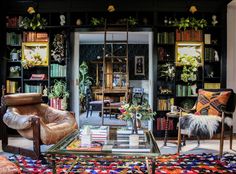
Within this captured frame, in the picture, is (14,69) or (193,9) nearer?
(193,9)

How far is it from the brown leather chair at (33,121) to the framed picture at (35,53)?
1.43 meters

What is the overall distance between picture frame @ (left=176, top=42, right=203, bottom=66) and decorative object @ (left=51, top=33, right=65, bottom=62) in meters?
2.32

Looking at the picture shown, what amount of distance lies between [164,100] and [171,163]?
224cm

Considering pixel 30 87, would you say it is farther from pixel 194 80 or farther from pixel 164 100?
pixel 194 80

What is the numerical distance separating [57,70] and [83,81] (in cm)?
494

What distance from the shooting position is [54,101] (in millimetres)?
5996

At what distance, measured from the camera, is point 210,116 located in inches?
175

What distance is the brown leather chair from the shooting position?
154 inches

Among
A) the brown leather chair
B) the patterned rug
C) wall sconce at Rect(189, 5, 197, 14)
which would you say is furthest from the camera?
wall sconce at Rect(189, 5, 197, 14)

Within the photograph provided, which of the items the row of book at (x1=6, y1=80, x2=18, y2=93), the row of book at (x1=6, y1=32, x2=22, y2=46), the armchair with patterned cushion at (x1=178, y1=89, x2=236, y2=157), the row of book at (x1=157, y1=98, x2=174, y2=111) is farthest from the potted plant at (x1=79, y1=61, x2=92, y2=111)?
the armchair with patterned cushion at (x1=178, y1=89, x2=236, y2=157)

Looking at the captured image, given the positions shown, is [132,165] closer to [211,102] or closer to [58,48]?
[211,102]

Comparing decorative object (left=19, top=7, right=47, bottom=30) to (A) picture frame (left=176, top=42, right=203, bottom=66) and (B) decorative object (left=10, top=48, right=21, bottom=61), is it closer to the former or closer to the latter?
(B) decorative object (left=10, top=48, right=21, bottom=61)

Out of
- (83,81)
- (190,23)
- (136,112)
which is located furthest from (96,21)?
(83,81)

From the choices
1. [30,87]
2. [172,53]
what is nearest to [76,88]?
[30,87]
